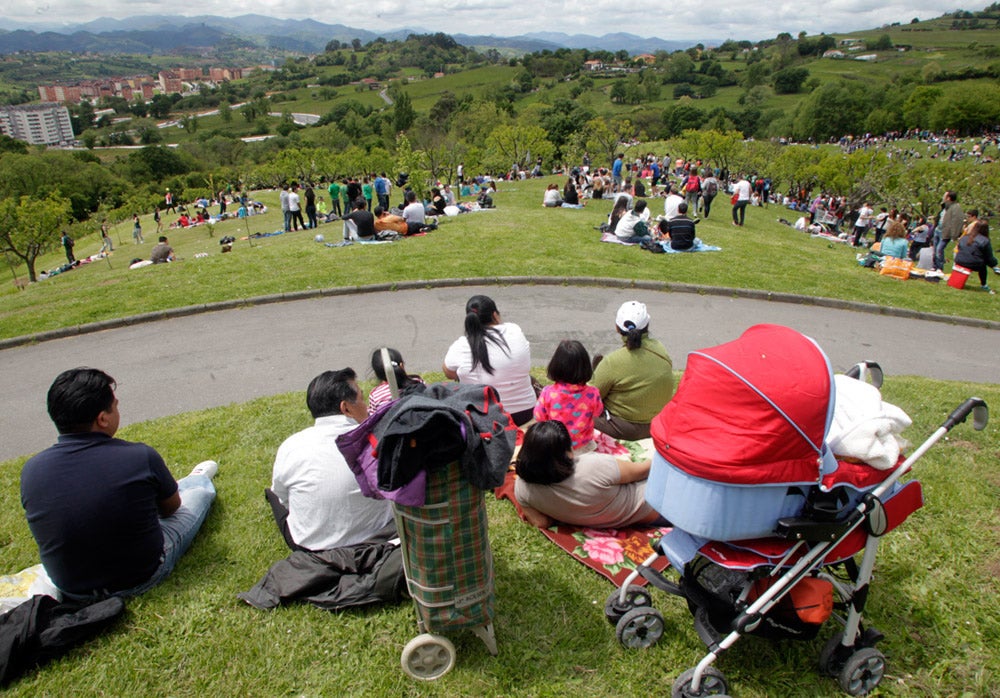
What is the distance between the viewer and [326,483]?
4.02m

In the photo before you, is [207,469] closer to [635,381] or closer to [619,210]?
[635,381]

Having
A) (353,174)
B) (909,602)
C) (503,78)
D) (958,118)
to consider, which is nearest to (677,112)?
(958,118)

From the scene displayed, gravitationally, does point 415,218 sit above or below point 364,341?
above

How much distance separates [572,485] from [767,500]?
1.65 metres

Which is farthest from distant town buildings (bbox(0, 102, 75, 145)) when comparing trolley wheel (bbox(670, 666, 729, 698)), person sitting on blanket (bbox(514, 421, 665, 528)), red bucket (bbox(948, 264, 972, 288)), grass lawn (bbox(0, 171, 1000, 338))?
trolley wheel (bbox(670, 666, 729, 698))

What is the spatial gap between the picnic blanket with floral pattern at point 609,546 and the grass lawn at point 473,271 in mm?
8023

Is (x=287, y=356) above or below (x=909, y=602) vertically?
below

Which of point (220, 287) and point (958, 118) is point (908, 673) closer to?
point (220, 287)

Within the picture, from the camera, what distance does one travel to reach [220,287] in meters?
11.6

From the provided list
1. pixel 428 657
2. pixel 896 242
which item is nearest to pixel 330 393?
pixel 428 657

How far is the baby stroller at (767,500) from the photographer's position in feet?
9.46

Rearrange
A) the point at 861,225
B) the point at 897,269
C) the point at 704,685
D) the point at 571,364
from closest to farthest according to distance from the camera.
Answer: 1. the point at 704,685
2. the point at 571,364
3. the point at 897,269
4. the point at 861,225

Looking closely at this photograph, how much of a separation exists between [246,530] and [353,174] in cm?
4648

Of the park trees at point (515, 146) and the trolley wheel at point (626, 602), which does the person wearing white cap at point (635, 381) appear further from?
the park trees at point (515, 146)
